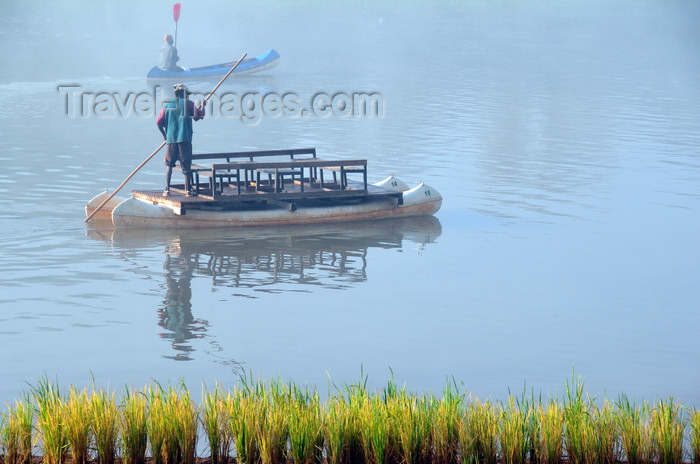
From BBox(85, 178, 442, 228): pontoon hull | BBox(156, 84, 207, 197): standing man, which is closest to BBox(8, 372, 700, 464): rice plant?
BBox(85, 178, 442, 228): pontoon hull

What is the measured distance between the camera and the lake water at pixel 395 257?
1197cm

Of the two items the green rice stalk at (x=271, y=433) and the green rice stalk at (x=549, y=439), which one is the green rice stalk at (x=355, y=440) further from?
the green rice stalk at (x=549, y=439)

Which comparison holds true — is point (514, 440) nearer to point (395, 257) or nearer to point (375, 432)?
point (375, 432)

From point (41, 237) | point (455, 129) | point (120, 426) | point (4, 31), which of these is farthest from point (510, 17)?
point (120, 426)

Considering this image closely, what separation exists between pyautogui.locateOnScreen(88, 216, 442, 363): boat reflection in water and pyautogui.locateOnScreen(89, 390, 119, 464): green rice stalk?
489 centimetres

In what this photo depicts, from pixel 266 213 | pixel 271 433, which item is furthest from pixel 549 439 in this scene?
pixel 266 213

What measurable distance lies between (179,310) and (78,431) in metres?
6.30

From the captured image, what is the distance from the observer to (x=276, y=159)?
28016 mm

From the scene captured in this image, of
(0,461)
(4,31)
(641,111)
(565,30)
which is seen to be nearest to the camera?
(0,461)

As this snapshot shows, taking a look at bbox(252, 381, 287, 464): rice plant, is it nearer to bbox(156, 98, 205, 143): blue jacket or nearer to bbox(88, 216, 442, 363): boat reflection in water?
bbox(88, 216, 442, 363): boat reflection in water

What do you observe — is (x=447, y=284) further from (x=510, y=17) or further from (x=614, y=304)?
(x=510, y=17)

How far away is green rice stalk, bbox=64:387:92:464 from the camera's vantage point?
7715 mm

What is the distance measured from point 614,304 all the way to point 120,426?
8508 mm

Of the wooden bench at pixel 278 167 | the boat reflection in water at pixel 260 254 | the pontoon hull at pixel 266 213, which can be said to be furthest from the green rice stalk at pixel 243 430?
the pontoon hull at pixel 266 213
